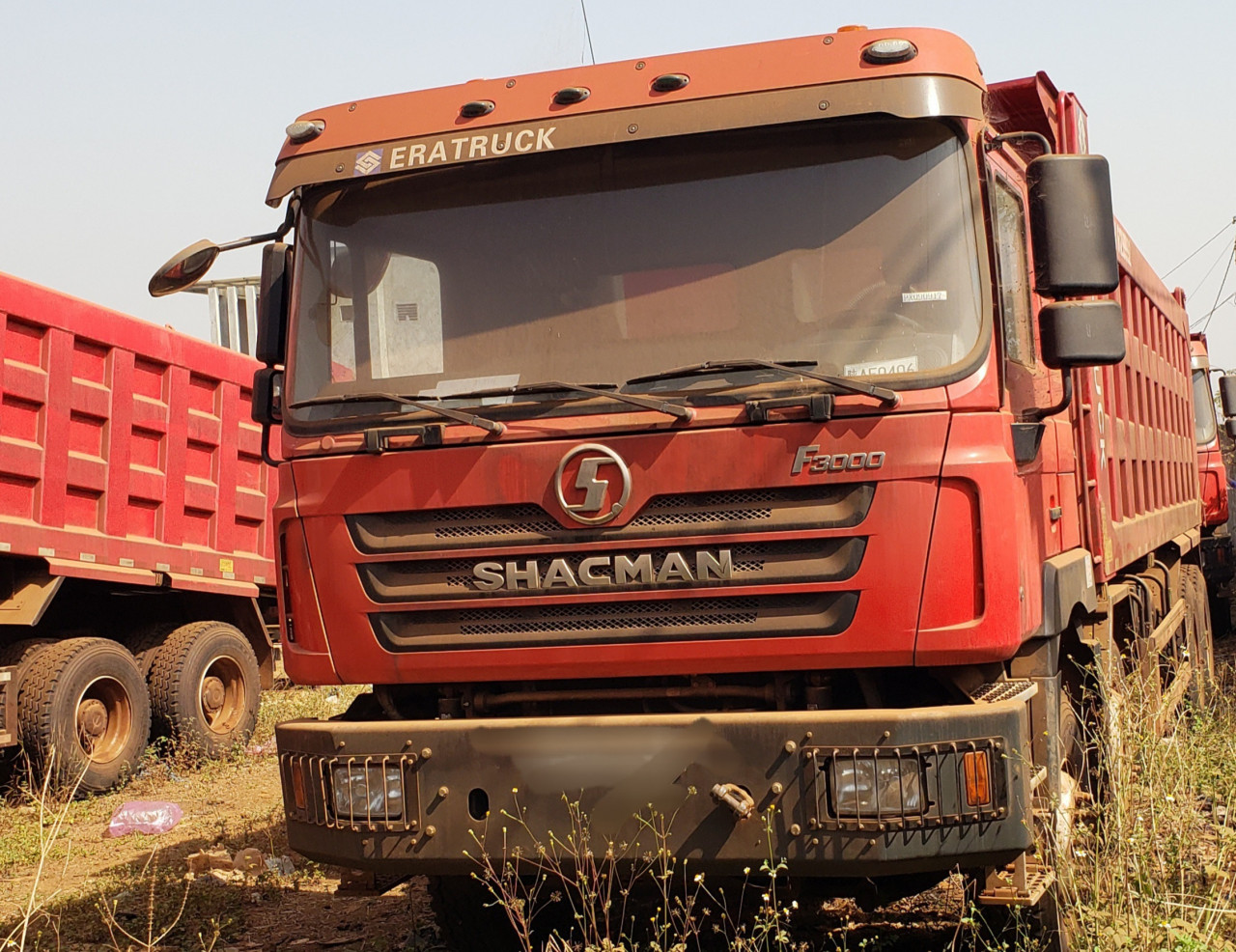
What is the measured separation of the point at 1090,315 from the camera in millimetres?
3984

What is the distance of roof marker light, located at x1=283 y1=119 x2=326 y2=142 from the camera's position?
4.59 meters

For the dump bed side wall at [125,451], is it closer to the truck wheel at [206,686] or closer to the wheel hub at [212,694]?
the truck wheel at [206,686]

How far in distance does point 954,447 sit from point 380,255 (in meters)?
1.81

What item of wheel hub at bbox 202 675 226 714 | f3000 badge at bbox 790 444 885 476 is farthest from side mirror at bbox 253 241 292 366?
wheel hub at bbox 202 675 226 714

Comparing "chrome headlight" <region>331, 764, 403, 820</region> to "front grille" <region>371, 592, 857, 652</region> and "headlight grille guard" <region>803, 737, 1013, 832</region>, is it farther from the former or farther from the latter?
"headlight grille guard" <region>803, 737, 1013, 832</region>

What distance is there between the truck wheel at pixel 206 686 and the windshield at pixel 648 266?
18.7ft

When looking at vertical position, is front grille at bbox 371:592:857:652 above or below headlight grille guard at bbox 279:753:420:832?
above

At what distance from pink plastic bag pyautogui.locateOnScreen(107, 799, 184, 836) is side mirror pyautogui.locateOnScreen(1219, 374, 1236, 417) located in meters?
8.33

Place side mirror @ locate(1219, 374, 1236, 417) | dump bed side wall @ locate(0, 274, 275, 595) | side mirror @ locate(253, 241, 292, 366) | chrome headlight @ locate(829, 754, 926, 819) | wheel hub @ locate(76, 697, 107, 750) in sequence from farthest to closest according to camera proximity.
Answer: side mirror @ locate(1219, 374, 1236, 417), wheel hub @ locate(76, 697, 107, 750), dump bed side wall @ locate(0, 274, 275, 595), side mirror @ locate(253, 241, 292, 366), chrome headlight @ locate(829, 754, 926, 819)

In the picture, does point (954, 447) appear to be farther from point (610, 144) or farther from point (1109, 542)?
point (1109, 542)

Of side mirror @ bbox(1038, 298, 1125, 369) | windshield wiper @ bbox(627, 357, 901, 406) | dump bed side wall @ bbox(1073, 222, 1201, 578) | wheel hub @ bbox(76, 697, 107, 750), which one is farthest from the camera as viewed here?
wheel hub @ bbox(76, 697, 107, 750)

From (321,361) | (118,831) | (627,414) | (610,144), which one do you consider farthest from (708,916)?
(118,831)

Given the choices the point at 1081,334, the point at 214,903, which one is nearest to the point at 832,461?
the point at 1081,334

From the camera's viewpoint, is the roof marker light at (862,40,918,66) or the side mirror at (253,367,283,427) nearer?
the roof marker light at (862,40,918,66)
